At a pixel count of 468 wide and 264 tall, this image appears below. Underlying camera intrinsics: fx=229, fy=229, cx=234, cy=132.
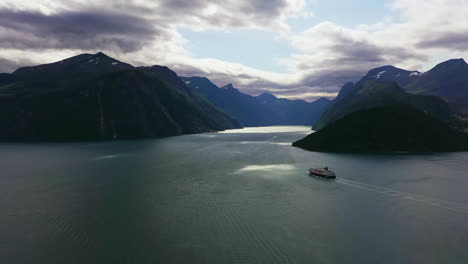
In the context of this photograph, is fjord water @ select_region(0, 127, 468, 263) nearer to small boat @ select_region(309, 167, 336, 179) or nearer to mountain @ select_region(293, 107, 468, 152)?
small boat @ select_region(309, 167, 336, 179)

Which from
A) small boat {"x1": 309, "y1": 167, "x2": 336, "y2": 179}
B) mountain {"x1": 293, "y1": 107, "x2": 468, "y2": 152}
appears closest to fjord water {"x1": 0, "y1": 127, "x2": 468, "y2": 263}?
small boat {"x1": 309, "y1": 167, "x2": 336, "y2": 179}

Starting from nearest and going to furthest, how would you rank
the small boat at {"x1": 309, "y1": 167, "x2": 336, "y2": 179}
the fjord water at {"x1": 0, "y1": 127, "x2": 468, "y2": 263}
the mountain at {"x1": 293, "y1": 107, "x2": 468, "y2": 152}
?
the fjord water at {"x1": 0, "y1": 127, "x2": 468, "y2": 263}
the small boat at {"x1": 309, "y1": 167, "x2": 336, "y2": 179}
the mountain at {"x1": 293, "y1": 107, "x2": 468, "y2": 152}

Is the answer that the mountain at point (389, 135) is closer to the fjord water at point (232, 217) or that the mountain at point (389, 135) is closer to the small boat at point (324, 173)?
the fjord water at point (232, 217)

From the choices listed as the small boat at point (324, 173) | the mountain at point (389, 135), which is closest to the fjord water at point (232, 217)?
the small boat at point (324, 173)

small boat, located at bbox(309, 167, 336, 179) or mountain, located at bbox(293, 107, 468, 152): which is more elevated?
mountain, located at bbox(293, 107, 468, 152)

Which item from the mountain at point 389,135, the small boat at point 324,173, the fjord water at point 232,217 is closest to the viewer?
the fjord water at point 232,217

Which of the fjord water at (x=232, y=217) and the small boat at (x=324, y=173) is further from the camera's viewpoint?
the small boat at (x=324, y=173)
